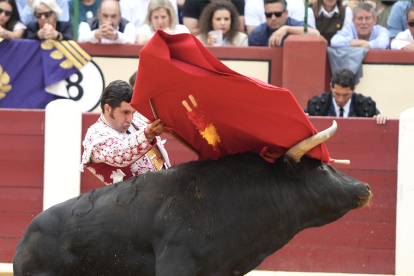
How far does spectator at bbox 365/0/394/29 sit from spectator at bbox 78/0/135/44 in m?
2.51

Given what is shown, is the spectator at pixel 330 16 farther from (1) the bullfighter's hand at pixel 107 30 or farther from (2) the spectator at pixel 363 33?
(1) the bullfighter's hand at pixel 107 30

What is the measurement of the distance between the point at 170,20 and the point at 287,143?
3.97 metres

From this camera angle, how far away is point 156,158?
392cm

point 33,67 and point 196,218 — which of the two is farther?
point 33,67

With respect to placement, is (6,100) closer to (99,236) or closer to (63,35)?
(63,35)

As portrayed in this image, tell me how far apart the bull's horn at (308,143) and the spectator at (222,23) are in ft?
13.1

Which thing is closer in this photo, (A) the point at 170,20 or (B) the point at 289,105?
(B) the point at 289,105

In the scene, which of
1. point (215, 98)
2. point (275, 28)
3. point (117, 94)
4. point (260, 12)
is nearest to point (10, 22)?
point (260, 12)

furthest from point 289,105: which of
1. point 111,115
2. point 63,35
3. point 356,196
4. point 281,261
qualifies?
point 63,35

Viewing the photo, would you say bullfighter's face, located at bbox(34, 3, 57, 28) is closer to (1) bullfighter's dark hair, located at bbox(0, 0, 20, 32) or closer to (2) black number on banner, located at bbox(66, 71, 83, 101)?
(1) bullfighter's dark hair, located at bbox(0, 0, 20, 32)

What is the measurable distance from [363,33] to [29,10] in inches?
129

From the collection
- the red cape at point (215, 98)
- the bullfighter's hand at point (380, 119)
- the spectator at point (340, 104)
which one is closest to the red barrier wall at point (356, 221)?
the bullfighter's hand at point (380, 119)

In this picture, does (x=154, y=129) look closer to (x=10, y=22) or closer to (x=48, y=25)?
(x=48, y=25)

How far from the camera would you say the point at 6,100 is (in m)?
7.53
